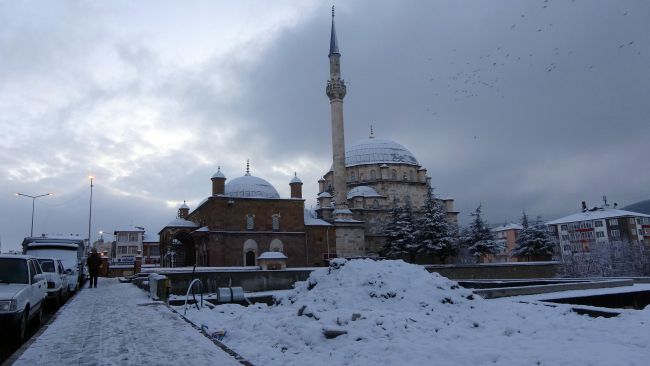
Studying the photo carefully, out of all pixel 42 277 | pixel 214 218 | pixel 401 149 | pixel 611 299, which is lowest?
pixel 611 299

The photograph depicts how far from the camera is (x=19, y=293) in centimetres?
673

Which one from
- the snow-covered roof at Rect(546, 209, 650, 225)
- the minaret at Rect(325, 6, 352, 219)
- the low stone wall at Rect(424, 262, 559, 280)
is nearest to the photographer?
the low stone wall at Rect(424, 262, 559, 280)

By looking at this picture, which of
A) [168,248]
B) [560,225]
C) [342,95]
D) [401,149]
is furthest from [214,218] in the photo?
[560,225]

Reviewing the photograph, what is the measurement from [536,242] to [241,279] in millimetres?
29272

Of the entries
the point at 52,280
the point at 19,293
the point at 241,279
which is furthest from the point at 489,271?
the point at 19,293

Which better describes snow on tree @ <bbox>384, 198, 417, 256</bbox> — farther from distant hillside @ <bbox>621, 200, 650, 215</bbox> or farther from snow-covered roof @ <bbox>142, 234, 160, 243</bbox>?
distant hillside @ <bbox>621, 200, 650, 215</bbox>

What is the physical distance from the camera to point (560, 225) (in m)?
62.1

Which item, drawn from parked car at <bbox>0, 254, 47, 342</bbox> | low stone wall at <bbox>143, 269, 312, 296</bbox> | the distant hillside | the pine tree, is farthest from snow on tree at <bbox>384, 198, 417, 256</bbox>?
the distant hillside

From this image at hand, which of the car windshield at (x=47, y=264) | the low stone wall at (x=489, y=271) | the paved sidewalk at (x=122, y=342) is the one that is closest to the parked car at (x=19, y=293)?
the paved sidewalk at (x=122, y=342)

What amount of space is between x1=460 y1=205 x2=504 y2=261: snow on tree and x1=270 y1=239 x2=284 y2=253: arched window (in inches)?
642

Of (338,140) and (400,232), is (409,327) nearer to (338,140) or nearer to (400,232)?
(338,140)

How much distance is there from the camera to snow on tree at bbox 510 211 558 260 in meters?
36.9

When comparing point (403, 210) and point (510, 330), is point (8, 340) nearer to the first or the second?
point (510, 330)

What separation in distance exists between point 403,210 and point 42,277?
107 feet
